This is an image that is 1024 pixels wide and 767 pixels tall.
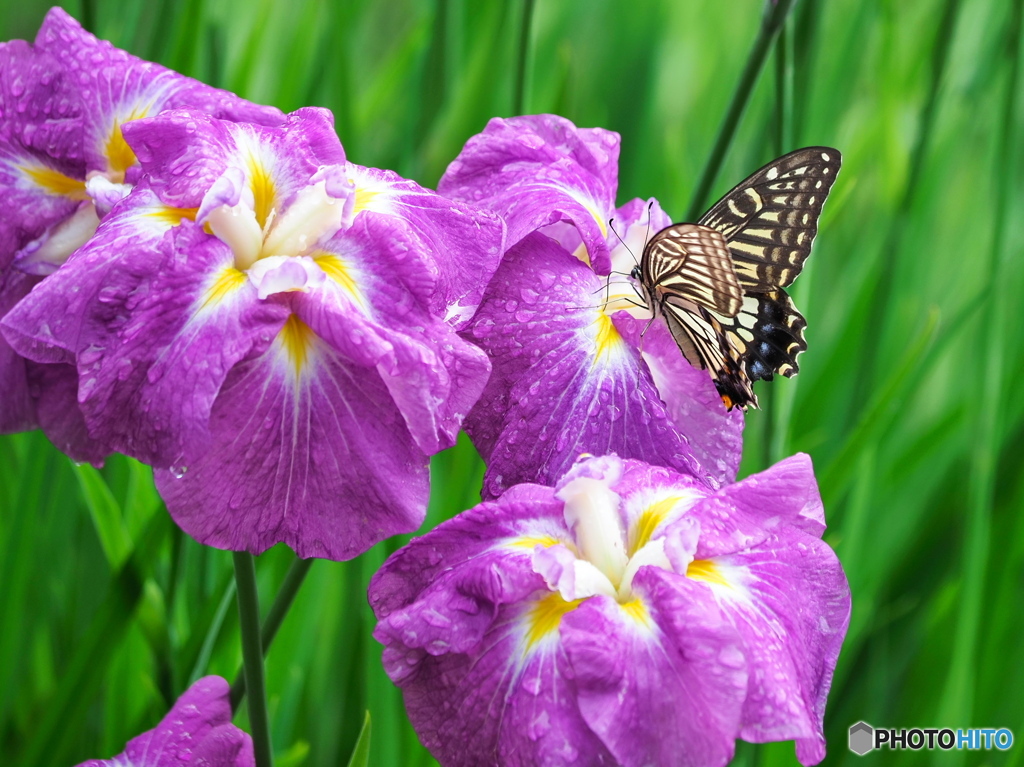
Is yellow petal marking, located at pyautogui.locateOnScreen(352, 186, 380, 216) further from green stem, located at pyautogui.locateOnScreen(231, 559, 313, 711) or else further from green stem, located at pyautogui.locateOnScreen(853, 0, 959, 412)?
green stem, located at pyautogui.locateOnScreen(853, 0, 959, 412)

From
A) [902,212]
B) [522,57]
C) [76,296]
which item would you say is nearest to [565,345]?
[76,296]

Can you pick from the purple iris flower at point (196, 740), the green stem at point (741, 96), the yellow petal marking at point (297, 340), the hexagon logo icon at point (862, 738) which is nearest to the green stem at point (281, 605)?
the purple iris flower at point (196, 740)

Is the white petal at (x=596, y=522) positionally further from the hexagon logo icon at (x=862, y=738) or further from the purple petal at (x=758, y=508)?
the hexagon logo icon at (x=862, y=738)

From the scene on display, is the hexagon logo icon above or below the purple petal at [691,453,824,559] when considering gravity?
below

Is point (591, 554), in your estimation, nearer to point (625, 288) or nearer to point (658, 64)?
point (625, 288)

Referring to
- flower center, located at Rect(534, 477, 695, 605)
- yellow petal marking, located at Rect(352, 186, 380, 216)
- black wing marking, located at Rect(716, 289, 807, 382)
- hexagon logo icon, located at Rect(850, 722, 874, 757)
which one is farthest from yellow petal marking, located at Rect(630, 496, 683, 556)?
hexagon logo icon, located at Rect(850, 722, 874, 757)

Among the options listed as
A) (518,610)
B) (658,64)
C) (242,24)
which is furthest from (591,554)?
(242,24)
